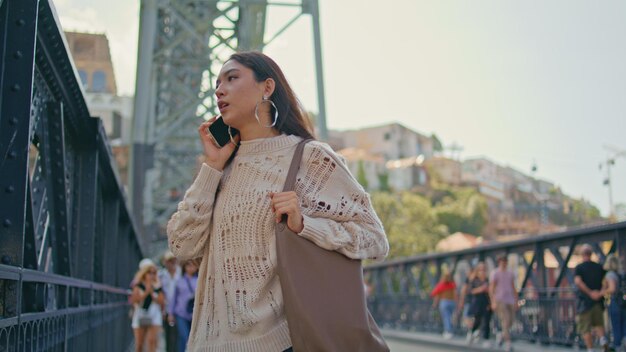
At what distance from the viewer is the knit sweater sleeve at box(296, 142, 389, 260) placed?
10.7ft

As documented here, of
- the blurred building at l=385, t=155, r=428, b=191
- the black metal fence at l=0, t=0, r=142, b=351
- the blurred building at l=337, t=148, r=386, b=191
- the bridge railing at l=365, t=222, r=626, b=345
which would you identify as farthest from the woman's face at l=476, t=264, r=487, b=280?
the blurred building at l=385, t=155, r=428, b=191

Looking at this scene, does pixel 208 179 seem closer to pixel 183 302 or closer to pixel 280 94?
pixel 280 94

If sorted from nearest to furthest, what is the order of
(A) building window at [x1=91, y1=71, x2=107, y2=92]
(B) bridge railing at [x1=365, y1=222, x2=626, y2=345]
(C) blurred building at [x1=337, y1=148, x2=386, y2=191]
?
(B) bridge railing at [x1=365, y1=222, x2=626, y2=345]
(A) building window at [x1=91, y1=71, x2=107, y2=92]
(C) blurred building at [x1=337, y1=148, x2=386, y2=191]

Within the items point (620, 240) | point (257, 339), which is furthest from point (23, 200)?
point (620, 240)

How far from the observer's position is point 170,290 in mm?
13320

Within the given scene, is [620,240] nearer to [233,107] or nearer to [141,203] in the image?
[141,203]

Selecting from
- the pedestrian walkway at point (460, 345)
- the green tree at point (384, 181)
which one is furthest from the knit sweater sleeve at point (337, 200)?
the green tree at point (384, 181)

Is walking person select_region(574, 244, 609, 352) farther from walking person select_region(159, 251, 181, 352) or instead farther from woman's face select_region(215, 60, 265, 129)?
woman's face select_region(215, 60, 265, 129)

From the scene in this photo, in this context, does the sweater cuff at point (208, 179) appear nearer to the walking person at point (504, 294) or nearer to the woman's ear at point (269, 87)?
the woman's ear at point (269, 87)

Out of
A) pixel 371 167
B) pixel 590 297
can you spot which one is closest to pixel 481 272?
pixel 590 297

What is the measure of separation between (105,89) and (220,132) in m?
64.7

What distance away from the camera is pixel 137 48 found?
63.7ft

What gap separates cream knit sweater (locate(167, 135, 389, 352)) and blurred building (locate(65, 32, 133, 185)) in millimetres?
45381

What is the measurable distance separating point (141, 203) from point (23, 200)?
15649mm
